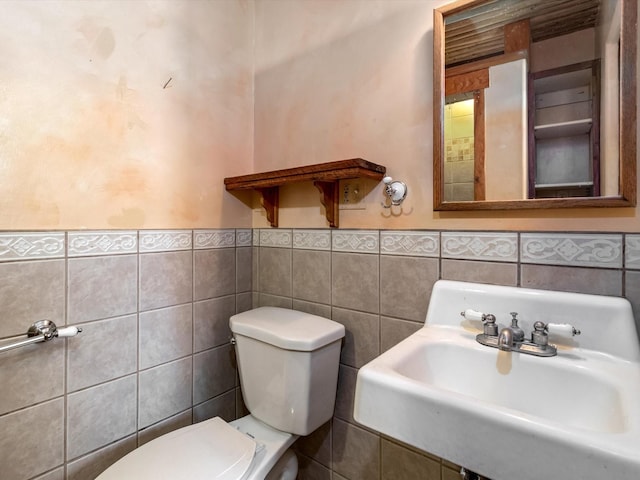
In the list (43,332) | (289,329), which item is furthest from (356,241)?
(43,332)

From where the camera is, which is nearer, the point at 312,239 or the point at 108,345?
the point at 108,345

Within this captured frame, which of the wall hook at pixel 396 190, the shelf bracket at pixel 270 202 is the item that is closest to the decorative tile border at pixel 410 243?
the wall hook at pixel 396 190

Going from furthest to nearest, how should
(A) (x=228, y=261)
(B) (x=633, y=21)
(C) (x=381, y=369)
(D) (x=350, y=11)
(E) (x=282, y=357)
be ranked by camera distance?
1. (A) (x=228, y=261)
2. (D) (x=350, y=11)
3. (E) (x=282, y=357)
4. (B) (x=633, y=21)
5. (C) (x=381, y=369)

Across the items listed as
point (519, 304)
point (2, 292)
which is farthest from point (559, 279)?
point (2, 292)

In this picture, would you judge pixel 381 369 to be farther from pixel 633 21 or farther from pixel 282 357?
pixel 633 21

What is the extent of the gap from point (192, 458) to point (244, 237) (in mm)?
838

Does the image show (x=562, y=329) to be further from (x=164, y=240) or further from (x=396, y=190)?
(x=164, y=240)

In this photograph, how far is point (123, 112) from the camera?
103 centimetres

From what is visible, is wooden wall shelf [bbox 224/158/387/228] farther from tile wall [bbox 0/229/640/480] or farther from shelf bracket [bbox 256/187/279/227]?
tile wall [bbox 0/229/640/480]

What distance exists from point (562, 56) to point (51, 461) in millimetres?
1763

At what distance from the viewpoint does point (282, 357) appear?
1.00 metres

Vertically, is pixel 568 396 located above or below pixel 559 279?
below

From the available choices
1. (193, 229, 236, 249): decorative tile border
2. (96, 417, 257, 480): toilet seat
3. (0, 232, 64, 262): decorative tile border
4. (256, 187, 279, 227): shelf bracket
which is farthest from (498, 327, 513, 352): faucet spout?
(0, 232, 64, 262): decorative tile border

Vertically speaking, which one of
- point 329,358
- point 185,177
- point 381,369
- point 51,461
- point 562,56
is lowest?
point 51,461
